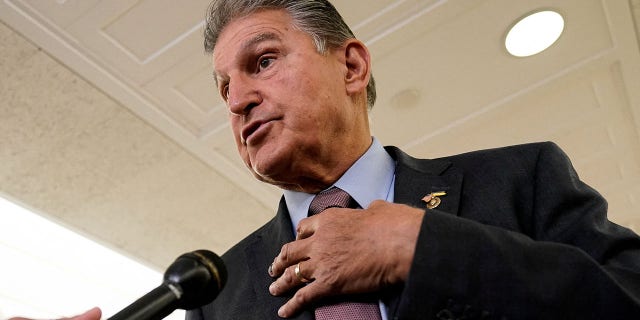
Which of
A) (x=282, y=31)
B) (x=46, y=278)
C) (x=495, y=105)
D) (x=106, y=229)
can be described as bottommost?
(x=46, y=278)

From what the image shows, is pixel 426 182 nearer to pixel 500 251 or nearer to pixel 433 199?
pixel 433 199

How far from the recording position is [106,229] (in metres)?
4.17

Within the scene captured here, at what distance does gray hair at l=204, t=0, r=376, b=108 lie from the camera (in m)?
1.42

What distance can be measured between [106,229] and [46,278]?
1.11 meters

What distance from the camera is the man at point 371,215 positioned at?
805 mm

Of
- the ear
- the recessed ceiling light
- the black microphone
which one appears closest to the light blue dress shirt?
the ear

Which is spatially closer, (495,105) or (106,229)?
(495,105)

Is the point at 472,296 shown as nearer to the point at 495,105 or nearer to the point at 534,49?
the point at 534,49

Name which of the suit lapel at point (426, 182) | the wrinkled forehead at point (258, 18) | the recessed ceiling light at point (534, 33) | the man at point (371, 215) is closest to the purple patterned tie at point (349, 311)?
the man at point (371, 215)

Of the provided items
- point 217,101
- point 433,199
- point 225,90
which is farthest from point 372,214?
point 217,101

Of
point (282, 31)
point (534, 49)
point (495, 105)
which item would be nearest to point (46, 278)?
point (495, 105)

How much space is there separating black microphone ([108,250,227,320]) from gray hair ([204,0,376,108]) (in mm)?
761

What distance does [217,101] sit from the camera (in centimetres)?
349

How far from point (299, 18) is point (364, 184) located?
0.42 m
